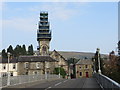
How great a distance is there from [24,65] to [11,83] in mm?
67437

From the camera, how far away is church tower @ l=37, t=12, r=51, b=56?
129800mm

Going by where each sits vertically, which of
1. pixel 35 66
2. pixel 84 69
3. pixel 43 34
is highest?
pixel 43 34

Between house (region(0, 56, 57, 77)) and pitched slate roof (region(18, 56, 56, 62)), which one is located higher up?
pitched slate roof (region(18, 56, 56, 62))

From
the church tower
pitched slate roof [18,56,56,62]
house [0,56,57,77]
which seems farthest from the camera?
the church tower

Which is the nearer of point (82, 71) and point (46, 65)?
point (46, 65)

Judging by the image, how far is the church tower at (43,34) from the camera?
426ft

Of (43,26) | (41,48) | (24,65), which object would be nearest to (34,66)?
(24,65)

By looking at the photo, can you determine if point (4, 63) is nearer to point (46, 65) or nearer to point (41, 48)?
point (46, 65)

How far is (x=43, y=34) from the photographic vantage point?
139000 millimetres

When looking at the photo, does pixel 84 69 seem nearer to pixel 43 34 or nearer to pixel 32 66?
pixel 43 34

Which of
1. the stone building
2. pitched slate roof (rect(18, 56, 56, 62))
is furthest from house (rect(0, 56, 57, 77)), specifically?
the stone building

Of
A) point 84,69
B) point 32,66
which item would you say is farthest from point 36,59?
point 84,69

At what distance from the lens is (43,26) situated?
141875mm

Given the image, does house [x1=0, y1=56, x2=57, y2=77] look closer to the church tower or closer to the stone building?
the church tower
